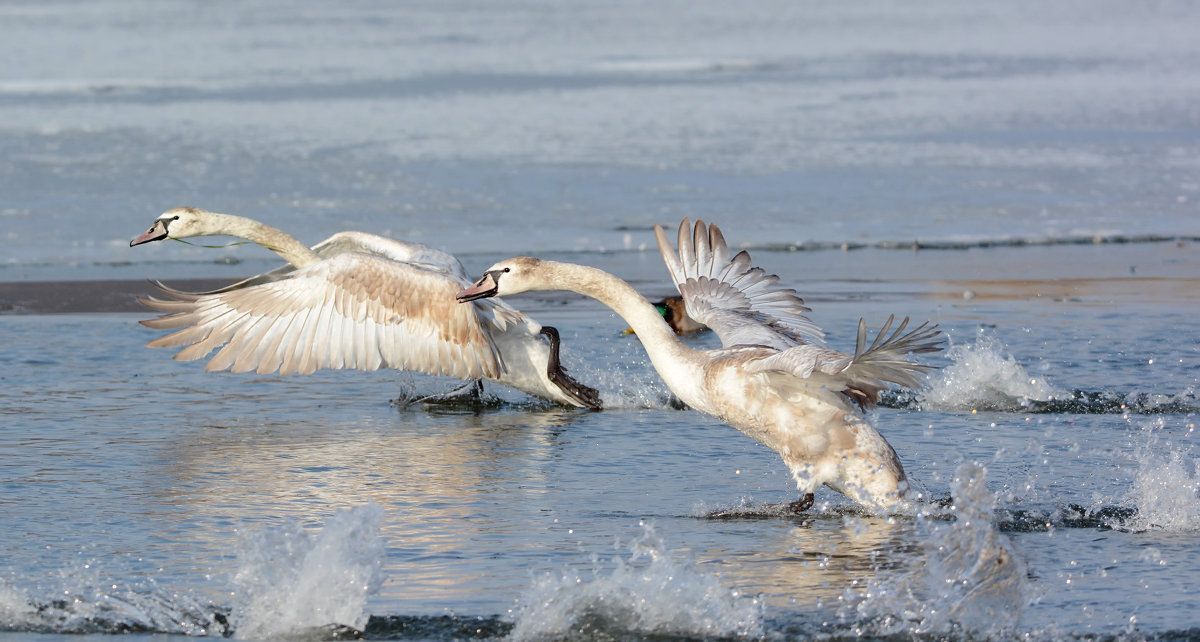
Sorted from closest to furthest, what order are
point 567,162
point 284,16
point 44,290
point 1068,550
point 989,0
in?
point 1068,550 < point 44,290 < point 567,162 < point 284,16 < point 989,0

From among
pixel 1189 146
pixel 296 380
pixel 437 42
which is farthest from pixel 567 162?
A: pixel 437 42

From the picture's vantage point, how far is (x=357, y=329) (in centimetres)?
799

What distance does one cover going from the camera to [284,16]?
164ft

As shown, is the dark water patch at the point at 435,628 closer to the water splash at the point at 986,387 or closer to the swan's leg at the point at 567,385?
the swan's leg at the point at 567,385

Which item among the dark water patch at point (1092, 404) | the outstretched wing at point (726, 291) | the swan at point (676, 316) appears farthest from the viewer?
the swan at point (676, 316)

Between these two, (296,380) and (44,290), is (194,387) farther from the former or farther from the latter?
(44,290)

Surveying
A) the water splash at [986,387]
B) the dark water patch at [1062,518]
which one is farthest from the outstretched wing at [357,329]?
the dark water patch at [1062,518]

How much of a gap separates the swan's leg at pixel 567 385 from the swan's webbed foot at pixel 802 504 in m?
2.36

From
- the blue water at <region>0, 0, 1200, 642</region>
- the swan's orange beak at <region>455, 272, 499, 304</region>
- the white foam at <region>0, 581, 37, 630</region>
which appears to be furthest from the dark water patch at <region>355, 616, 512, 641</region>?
the swan's orange beak at <region>455, 272, 499, 304</region>

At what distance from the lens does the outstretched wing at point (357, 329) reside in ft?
26.1

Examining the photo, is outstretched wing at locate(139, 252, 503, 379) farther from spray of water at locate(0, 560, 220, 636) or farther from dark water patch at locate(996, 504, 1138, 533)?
spray of water at locate(0, 560, 220, 636)

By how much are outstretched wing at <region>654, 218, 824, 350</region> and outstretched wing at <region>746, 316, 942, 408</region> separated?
0.99m

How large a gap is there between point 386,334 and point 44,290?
16.3ft

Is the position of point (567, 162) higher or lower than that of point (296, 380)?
higher
